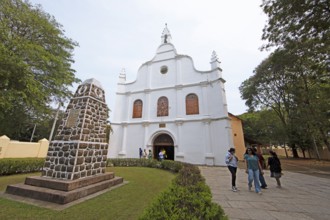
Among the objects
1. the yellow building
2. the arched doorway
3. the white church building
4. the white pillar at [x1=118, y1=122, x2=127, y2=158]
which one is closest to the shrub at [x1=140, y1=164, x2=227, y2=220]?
the white church building

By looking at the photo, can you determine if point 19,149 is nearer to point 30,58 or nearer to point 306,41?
point 30,58

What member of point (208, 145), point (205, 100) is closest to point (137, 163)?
point (208, 145)

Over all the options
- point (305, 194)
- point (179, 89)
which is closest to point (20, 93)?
point (179, 89)

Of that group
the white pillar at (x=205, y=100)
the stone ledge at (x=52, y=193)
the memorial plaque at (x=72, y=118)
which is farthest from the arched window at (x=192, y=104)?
the stone ledge at (x=52, y=193)

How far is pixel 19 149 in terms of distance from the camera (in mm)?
12492

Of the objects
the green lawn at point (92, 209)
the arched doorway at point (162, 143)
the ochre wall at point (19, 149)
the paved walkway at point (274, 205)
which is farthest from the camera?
the arched doorway at point (162, 143)

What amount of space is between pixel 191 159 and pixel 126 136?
788cm

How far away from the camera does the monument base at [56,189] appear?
4.02 m

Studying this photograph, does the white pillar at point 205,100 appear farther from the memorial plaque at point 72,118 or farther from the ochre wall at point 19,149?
the ochre wall at point 19,149

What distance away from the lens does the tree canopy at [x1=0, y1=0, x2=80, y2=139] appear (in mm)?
8492

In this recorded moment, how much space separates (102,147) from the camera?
637cm

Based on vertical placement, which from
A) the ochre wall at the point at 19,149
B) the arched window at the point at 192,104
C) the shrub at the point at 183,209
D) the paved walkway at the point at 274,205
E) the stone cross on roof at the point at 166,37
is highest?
the stone cross on roof at the point at 166,37

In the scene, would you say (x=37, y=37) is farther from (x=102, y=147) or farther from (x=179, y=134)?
(x=179, y=134)

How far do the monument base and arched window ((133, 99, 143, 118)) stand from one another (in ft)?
42.9
